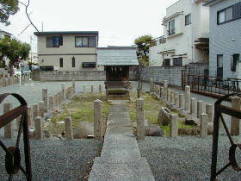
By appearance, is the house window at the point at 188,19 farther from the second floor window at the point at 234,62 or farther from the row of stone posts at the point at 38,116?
the row of stone posts at the point at 38,116

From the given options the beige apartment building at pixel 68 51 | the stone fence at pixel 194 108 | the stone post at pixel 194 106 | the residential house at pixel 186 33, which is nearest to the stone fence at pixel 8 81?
the beige apartment building at pixel 68 51

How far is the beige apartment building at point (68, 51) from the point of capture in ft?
141

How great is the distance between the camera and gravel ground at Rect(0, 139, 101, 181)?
206 inches

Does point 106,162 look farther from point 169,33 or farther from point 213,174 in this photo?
point 169,33

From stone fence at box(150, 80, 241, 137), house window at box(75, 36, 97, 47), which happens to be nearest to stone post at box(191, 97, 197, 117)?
stone fence at box(150, 80, 241, 137)

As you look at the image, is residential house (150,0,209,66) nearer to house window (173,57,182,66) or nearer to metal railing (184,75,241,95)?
house window (173,57,182,66)

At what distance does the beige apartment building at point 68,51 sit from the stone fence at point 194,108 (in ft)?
78.5

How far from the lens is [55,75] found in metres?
38.4

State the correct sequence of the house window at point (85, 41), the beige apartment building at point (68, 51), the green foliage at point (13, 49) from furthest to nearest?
the house window at point (85, 41), the beige apartment building at point (68, 51), the green foliage at point (13, 49)

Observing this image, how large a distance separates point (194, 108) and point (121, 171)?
6916 mm

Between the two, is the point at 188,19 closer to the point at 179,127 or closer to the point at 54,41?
the point at 54,41

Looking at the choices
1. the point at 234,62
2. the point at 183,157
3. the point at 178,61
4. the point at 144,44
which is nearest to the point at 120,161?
the point at 183,157

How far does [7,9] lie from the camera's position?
62.6 ft

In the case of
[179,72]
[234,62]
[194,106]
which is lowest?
[194,106]
